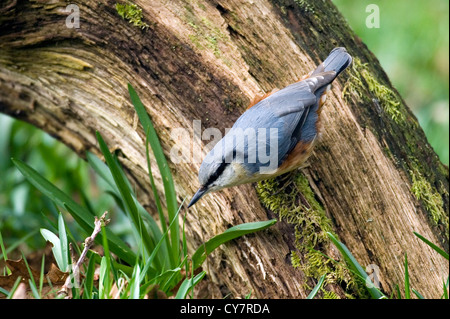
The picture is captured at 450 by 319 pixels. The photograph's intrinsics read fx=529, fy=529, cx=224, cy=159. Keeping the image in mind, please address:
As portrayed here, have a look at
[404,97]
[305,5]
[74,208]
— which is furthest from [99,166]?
[404,97]

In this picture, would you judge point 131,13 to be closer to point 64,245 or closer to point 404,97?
point 64,245

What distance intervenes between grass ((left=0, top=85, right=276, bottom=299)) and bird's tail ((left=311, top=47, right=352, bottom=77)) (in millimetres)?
909

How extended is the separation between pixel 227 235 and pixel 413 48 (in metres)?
3.89

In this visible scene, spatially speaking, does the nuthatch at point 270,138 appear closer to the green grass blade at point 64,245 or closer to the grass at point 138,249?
the grass at point 138,249

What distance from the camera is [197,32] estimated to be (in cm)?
306

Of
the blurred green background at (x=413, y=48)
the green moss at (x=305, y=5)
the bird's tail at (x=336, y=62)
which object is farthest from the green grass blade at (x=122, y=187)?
the blurred green background at (x=413, y=48)

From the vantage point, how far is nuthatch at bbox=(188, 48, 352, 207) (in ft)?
9.16

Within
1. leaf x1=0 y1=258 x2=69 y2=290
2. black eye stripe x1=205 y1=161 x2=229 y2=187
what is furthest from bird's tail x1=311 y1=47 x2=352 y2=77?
leaf x1=0 y1=258 x2=69 y2=290

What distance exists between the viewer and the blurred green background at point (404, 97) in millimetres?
4473

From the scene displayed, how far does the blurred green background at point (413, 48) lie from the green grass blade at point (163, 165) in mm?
3208

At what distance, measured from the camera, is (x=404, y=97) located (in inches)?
217
